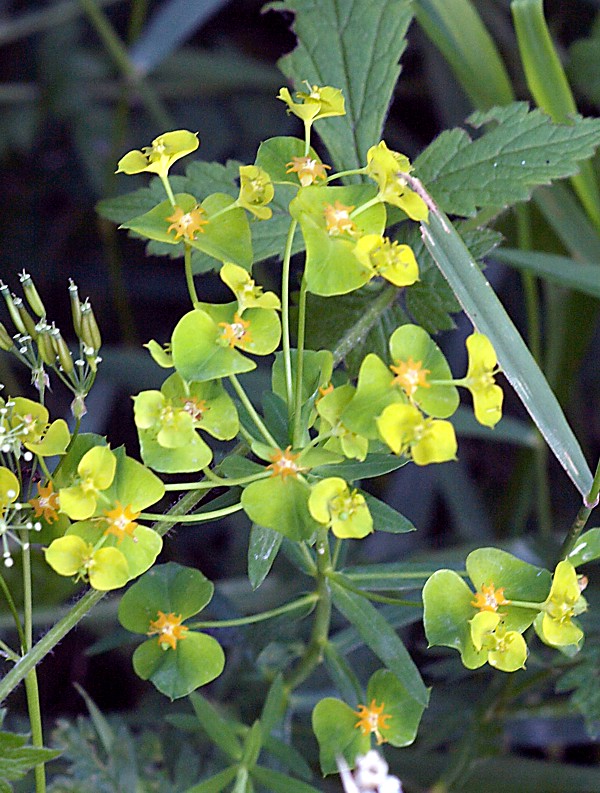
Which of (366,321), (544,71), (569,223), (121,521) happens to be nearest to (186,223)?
(121,521)

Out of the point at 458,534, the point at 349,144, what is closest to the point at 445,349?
the point at 458,534

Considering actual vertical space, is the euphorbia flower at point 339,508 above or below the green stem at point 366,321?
below

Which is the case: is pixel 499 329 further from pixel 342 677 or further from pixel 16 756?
pixel 16 756

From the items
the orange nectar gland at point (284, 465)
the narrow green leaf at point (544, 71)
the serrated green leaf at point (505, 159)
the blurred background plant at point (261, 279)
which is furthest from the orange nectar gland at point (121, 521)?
the narrow green leaf at point (544, 71)

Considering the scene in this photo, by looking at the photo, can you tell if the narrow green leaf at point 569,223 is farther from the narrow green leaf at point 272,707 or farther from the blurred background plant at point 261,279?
the narrow green leaf at point 272,707

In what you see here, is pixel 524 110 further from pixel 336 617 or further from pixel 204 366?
pixel 336 617

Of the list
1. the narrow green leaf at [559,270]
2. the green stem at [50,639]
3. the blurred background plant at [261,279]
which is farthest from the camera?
the blurred background plant at [261,279]
